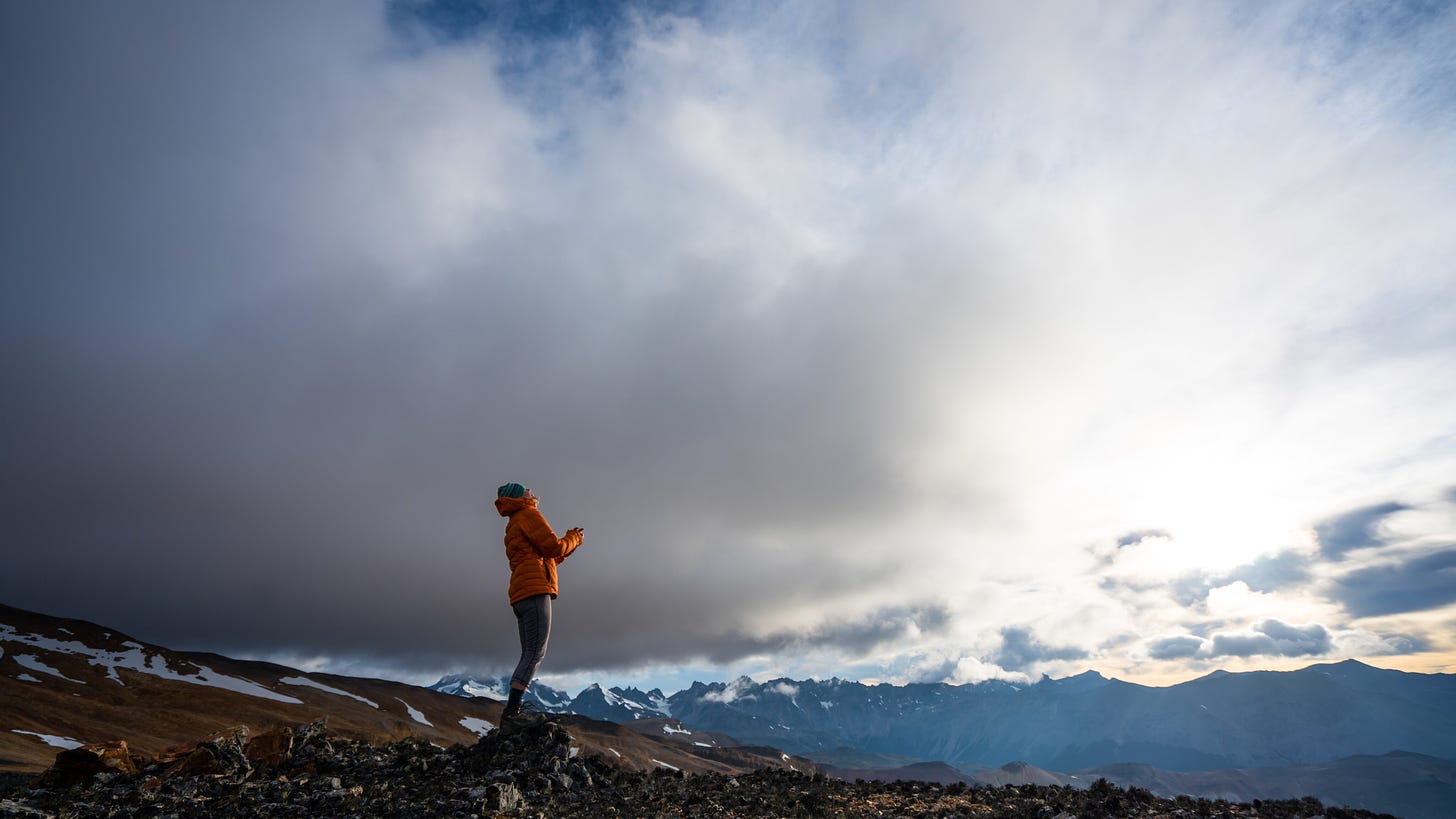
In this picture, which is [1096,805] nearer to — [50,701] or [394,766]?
[394,766]

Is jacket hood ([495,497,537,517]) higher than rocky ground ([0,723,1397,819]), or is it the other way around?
jacket hood ([495,497,537,517])

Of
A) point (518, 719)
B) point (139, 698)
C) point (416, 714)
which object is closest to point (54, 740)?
point (139, 698)

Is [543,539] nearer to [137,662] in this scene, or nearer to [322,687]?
[137,662]

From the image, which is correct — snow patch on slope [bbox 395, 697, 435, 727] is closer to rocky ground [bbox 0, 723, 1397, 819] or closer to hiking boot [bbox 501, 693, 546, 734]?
rocky ground [bbox 0, 723, 1397, 819]

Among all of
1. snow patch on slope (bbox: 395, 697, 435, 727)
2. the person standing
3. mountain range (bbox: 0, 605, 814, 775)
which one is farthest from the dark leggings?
snow patch on slope (bbox: 395, 697, 435, 727)

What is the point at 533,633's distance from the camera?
1664 cm

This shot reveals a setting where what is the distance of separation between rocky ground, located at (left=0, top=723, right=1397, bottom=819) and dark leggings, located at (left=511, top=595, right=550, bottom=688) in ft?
4.71

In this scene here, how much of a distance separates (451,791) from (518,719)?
354 cm

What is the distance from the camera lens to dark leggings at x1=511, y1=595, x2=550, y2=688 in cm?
1658

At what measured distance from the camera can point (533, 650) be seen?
16656 mm

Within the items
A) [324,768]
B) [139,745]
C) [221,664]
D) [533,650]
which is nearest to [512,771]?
[533,650]

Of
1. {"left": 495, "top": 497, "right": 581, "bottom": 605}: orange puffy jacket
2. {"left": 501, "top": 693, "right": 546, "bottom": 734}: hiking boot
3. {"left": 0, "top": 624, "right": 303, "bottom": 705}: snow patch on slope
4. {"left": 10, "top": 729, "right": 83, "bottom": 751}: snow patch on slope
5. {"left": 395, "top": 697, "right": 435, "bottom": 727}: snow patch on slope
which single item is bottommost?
{"left": 395, "top": 697, "right": 435, "bottom": 727}: snow patch on slope

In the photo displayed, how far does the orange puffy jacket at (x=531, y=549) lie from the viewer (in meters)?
16.6

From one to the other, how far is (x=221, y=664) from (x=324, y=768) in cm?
21743
